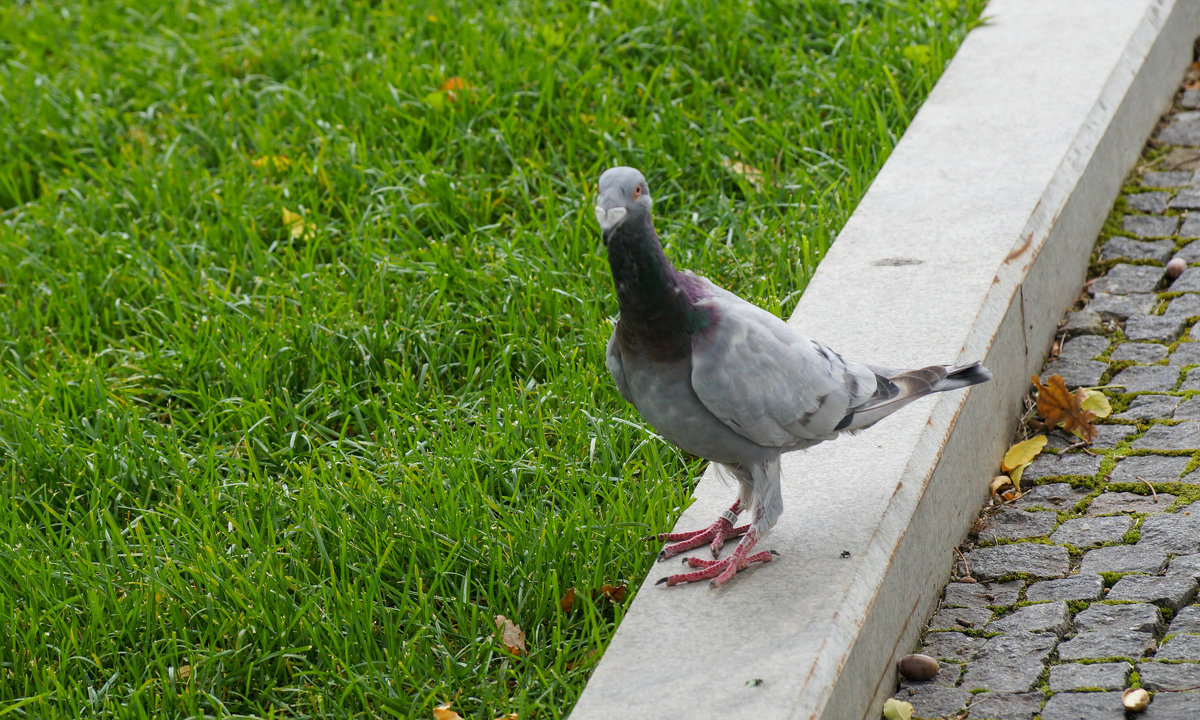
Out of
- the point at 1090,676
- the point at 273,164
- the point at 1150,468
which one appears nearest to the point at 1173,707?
the point at 1090,676

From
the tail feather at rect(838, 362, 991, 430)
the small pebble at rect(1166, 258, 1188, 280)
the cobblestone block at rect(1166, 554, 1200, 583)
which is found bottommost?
the cobblestone block at rect(1166, 554, 1200, 583)

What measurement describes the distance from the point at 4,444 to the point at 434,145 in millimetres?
1970

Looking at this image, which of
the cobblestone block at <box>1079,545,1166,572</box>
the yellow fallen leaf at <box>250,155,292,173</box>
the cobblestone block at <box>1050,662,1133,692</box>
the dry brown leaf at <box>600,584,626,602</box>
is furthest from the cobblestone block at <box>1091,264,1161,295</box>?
the yellow fallen leaf at <box>250,155,292,173</box>

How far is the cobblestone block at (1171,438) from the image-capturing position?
3.35 m

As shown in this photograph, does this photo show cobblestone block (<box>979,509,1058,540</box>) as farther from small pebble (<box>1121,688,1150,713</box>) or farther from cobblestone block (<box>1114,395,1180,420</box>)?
small pebble (<box>1121,688,1150,713</box>)

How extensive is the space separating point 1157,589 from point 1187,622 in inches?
4.6

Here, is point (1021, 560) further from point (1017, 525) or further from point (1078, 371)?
point (1078, 371)

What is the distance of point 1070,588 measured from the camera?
9.68ft

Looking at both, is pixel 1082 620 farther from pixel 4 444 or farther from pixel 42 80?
pixel 42 80

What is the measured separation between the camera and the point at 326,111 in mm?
5168

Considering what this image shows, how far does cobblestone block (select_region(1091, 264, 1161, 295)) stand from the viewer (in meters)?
4.04

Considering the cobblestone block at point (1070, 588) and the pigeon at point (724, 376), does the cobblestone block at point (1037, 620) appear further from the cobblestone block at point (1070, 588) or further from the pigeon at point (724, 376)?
the pigeon at point (724, 376)

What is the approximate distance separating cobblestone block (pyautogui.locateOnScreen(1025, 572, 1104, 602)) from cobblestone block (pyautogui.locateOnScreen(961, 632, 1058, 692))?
0.46 feet

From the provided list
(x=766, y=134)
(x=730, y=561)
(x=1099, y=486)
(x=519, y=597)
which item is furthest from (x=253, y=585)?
(x=766, y=134)
